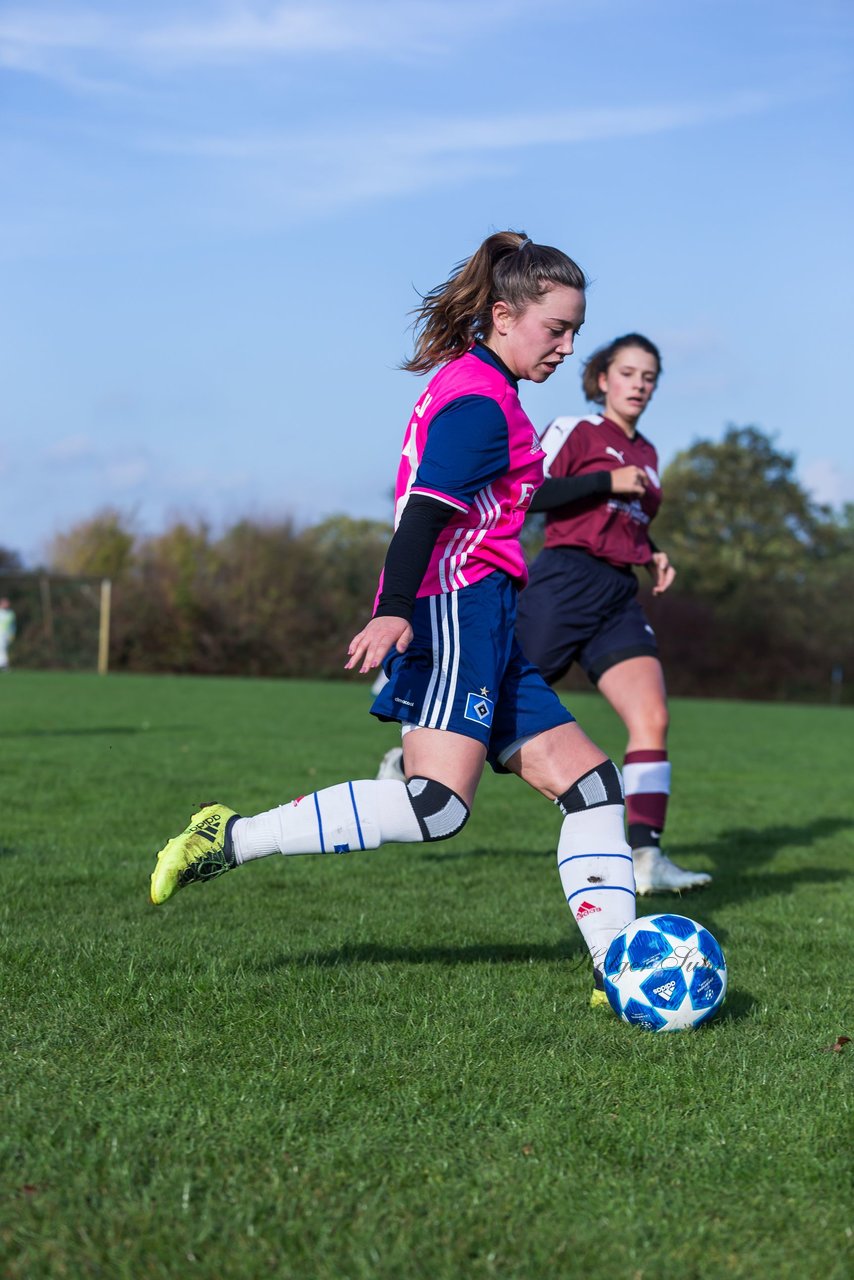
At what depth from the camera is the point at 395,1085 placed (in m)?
2.87

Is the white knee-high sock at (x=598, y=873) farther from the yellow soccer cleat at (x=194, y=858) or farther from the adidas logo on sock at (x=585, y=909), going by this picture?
the yellow soccer cleat at (x=194, y=858)

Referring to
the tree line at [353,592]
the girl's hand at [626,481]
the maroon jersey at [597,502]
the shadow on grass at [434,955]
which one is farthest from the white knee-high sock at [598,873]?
the tree line at [353,592]

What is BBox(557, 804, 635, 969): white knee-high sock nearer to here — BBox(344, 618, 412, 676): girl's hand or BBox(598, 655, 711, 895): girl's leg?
BBox(344, 618, 412, 676): girl's hand

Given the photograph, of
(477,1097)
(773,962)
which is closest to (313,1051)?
(477,1097)

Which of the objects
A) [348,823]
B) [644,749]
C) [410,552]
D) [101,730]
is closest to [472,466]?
[410,552]

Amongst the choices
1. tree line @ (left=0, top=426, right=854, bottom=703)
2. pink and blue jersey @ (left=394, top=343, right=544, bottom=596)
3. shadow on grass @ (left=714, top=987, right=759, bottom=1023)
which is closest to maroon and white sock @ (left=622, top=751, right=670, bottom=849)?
shadow on grass @ (left=714, top=987, right=759, bottom=1023)

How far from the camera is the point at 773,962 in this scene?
4.41 metres

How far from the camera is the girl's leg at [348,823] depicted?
347 cm

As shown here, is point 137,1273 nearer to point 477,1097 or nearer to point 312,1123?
point 312,1123

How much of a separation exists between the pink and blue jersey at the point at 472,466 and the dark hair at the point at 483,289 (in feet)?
0.30

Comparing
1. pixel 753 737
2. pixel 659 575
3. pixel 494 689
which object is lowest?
pixel 753 737

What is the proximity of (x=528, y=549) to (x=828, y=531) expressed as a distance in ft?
52.0

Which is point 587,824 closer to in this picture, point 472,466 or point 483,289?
point 472,466

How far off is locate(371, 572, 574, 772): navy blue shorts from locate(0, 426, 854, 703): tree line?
37181 mm
